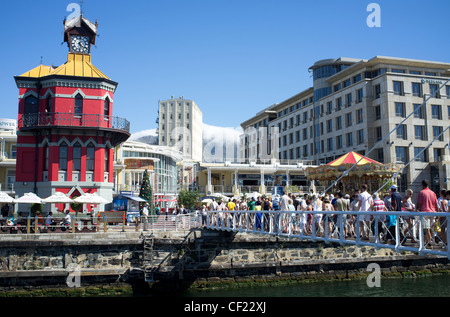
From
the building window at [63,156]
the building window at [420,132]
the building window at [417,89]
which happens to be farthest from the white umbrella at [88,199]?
the building window at [417,89]

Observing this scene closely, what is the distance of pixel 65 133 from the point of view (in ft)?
100

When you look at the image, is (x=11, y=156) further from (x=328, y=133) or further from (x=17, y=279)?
(x=328, y=133)

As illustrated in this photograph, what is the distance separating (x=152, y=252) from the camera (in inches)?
926

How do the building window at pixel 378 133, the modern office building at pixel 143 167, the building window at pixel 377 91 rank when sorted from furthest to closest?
the building window at pixel 377 91 → the building window at pixel 378 133 → the modern office building at pixel 143 167

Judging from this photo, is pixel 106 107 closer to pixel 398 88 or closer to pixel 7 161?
pixel 7 161

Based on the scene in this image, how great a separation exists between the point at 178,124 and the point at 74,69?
257ft

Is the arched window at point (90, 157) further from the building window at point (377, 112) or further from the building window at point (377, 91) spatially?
the building window at point (377, 91)

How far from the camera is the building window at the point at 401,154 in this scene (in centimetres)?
4850

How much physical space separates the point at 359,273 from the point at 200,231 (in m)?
10.6

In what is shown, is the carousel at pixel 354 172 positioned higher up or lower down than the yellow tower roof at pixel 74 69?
lower down

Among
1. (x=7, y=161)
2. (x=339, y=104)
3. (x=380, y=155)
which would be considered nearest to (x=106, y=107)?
(x=7, y=161)

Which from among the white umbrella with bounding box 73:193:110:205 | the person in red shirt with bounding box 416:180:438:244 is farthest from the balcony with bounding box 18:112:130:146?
the person in red shirt with bounding box 416:180:438:244

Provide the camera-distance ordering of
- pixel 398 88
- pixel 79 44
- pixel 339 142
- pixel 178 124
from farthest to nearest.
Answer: pixel 178 124 → pixel 339 142 → pixel 398 88 → pixel 79 44
